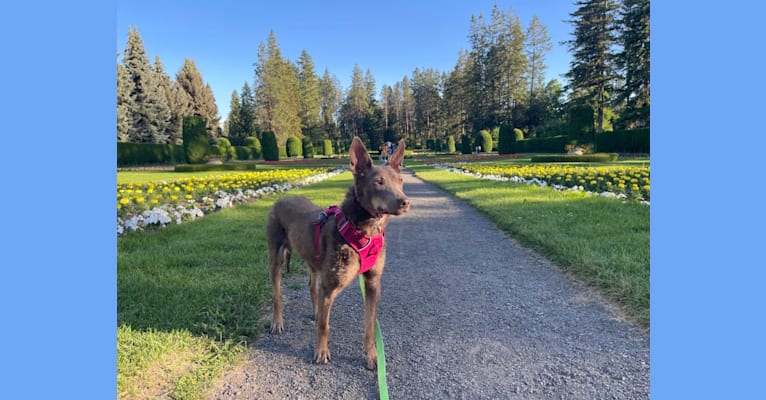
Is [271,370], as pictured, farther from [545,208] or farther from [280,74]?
[280,74]

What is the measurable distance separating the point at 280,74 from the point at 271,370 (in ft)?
161

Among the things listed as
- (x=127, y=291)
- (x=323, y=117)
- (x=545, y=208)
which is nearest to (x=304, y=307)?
(x=127, y=291)

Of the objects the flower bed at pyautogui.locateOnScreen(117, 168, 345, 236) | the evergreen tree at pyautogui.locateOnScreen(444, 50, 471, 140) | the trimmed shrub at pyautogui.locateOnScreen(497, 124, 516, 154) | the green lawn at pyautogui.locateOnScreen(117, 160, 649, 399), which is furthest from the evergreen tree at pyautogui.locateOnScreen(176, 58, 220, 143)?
the green lawn at pyautogui.locateOnScreen(117, 160, 649, 399)

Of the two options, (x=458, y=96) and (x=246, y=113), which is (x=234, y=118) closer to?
(x=246, y=113)

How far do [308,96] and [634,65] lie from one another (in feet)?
142

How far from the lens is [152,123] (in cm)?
3500

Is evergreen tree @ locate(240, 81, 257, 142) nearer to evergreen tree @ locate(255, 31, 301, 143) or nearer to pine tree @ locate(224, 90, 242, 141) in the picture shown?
pine tree @ locate(224, 90, 242, 141)

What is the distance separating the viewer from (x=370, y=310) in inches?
103

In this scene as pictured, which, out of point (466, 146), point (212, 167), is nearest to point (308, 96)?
point (466, 146)

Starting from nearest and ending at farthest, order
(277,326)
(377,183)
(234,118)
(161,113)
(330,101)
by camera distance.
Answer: (377,183), (277,326), (161,113), (234,118), (330,101)

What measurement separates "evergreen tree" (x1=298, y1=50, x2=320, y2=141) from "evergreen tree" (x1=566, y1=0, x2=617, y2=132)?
36340mm

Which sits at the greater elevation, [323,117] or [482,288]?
[323,117]

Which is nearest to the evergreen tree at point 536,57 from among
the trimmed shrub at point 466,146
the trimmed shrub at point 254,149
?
the trimmed shrub at point 466,146

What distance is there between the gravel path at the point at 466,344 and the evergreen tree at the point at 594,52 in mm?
38140
